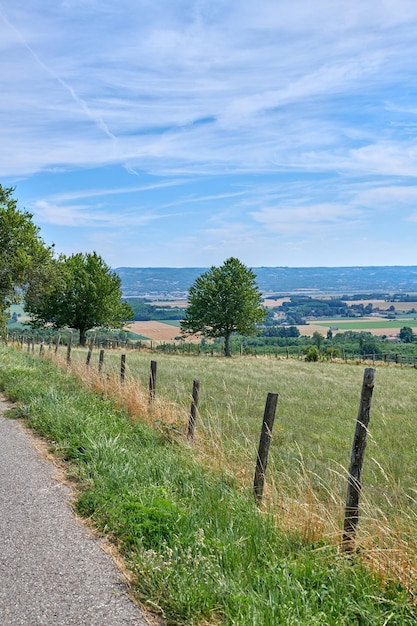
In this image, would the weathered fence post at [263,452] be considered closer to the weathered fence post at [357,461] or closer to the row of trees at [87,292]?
the weathered fence post at [357,461]

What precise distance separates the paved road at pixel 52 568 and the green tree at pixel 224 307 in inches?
Answer: 2316

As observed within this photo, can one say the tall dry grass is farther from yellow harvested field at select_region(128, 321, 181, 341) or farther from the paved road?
yellow harvested field at select_region(128, 321, 181, 341)

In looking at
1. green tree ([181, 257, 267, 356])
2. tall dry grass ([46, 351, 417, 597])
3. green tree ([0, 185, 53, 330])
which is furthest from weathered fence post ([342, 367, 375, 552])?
green tree ([181, 257, 267, 356])

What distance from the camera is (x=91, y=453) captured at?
7422 mm

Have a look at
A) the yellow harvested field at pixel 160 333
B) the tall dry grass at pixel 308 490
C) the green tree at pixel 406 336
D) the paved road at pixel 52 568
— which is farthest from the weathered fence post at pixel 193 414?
the green tree at pixel 406 336

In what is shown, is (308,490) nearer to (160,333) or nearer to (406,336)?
(160,333)

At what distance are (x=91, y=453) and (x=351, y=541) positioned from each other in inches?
150

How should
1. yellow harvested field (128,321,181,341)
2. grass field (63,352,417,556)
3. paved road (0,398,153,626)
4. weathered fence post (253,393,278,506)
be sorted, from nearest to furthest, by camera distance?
paved road (0,398,153,626) → grass field (63,352,417,556) → weathered fence post (253,393,278,506) → yellow harvested field (128,321,181,341)

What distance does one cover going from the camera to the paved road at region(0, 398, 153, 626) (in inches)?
150

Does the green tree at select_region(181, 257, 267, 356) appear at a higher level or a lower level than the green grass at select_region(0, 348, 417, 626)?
higher

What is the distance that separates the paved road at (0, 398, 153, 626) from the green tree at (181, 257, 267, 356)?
58827mm

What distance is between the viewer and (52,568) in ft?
14.7

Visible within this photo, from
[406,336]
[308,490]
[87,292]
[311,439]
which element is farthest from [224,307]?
[308,490]

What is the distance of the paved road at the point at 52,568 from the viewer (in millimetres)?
3822
